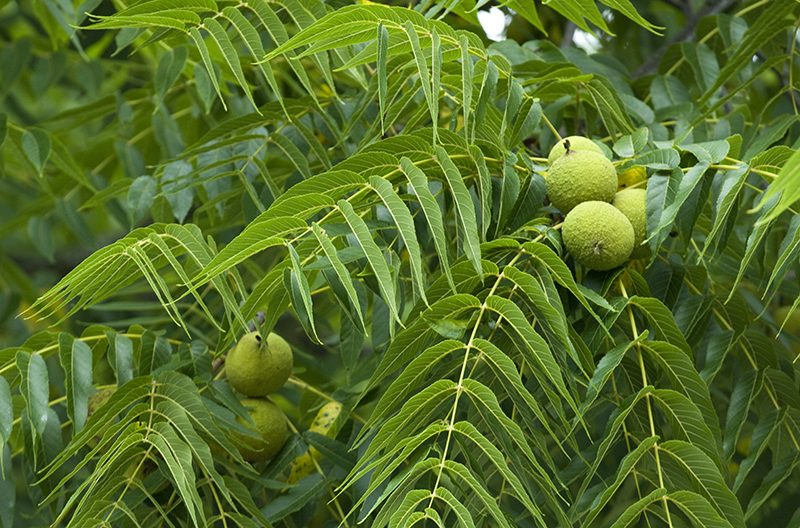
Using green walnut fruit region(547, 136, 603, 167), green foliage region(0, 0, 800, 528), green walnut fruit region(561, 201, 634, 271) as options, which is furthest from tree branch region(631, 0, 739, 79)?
green walnut fruit region(561, 201, 634, 271)

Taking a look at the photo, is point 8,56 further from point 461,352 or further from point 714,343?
point 714,343

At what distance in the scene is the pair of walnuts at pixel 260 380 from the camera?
176 centimetres

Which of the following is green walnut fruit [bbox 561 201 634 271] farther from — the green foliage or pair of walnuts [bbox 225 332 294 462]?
pair of walnuts [bbox 225 332 294 462]

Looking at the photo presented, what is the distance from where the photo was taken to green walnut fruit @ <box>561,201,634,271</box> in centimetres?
141

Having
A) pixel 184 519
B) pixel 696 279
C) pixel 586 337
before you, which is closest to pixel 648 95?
pixel 696 279

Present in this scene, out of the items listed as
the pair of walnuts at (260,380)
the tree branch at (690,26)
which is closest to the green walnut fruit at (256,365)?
the pair of walnuts at (260,380)

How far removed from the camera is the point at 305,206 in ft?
4.22

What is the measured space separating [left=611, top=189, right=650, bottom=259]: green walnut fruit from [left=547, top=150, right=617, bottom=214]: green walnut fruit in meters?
0.04

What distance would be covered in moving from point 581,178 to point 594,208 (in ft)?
0.27

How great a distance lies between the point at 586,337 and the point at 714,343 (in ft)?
1.08

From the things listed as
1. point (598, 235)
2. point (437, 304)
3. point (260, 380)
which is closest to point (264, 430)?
point (260, 380)

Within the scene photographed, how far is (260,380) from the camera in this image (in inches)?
69.7

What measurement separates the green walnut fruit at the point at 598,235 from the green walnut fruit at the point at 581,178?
0.04m

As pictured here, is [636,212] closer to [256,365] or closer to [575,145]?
[575,145]
